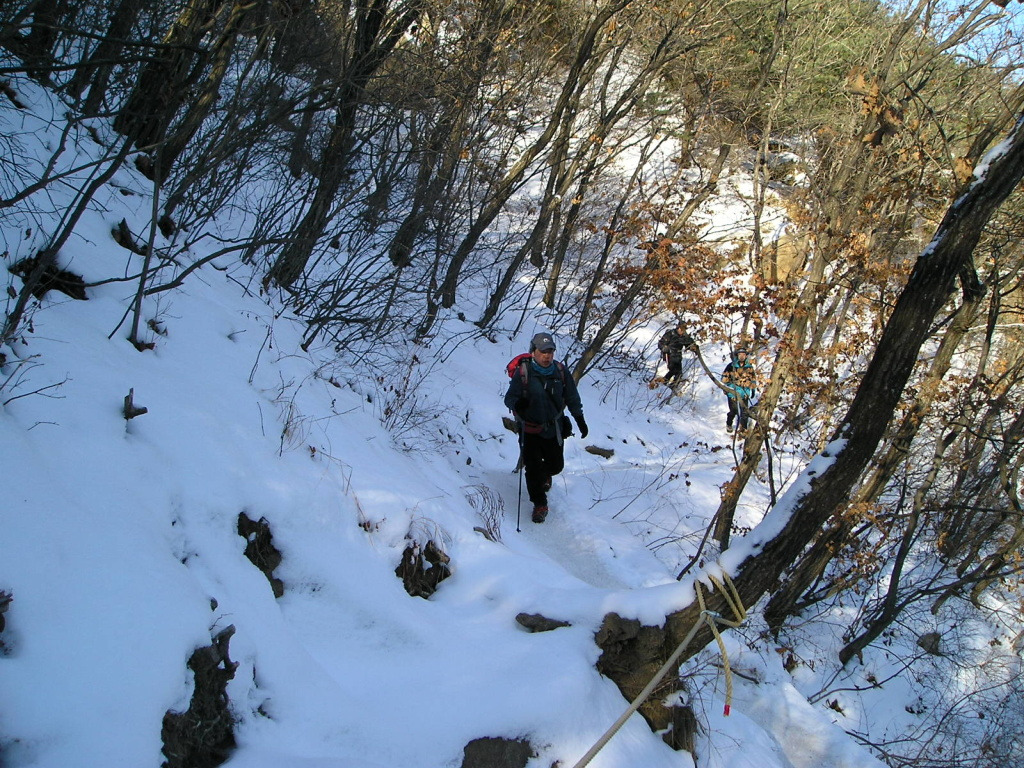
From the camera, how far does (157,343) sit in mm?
4801

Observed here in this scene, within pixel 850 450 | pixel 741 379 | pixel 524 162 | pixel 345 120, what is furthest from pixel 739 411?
pixel 345 120

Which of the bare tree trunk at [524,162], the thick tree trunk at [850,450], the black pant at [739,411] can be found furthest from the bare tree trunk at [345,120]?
the thick tree trunk at [850,450]

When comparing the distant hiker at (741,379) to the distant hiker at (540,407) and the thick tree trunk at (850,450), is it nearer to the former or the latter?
the distant hiker at (540,407)

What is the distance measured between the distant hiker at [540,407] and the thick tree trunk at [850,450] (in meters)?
3.12

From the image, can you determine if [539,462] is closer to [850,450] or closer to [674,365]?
[850,450]

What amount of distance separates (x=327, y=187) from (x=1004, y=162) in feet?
21.8

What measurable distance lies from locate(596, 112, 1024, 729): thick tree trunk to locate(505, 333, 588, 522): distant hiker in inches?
123

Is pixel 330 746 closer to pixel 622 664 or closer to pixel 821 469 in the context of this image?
pixel 622 664

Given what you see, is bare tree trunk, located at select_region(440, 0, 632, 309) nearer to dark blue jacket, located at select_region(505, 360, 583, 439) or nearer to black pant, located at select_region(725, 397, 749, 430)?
dark blue jacket, located at select_region(505, 360, 583, 439)

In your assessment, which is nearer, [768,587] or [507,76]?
[768,587]

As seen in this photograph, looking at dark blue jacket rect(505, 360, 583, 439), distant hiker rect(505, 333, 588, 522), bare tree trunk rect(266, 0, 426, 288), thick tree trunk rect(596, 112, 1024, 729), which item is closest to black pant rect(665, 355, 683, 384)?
distant hiker rect(505, 333, 588, 522)

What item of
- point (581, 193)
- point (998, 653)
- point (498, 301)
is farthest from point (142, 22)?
point (998, 653)

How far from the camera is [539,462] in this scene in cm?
712

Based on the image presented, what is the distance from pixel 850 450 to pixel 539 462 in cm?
363
